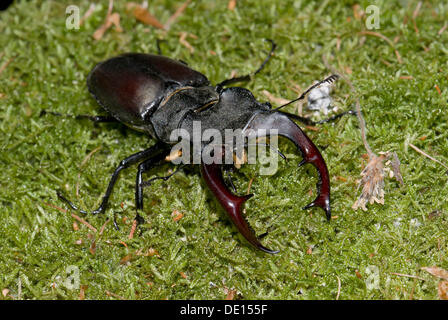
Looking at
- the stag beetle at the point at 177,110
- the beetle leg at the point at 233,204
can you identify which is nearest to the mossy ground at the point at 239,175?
the stag beetle at the point at 177,110

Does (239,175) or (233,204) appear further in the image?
(239,175)

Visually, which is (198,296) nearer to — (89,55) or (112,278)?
(112,278)

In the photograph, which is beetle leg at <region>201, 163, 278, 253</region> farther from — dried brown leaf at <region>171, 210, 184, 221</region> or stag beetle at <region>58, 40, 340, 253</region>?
dried brown leaf at <region>171, 210, 184, 221</region>

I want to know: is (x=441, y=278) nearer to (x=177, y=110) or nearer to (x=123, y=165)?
(x=177, y=110)

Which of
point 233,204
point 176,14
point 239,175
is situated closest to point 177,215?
point 239,175

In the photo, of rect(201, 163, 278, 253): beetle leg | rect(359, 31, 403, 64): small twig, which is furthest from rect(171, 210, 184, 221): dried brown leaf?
rect(359, 31, 403, 64): small twig
